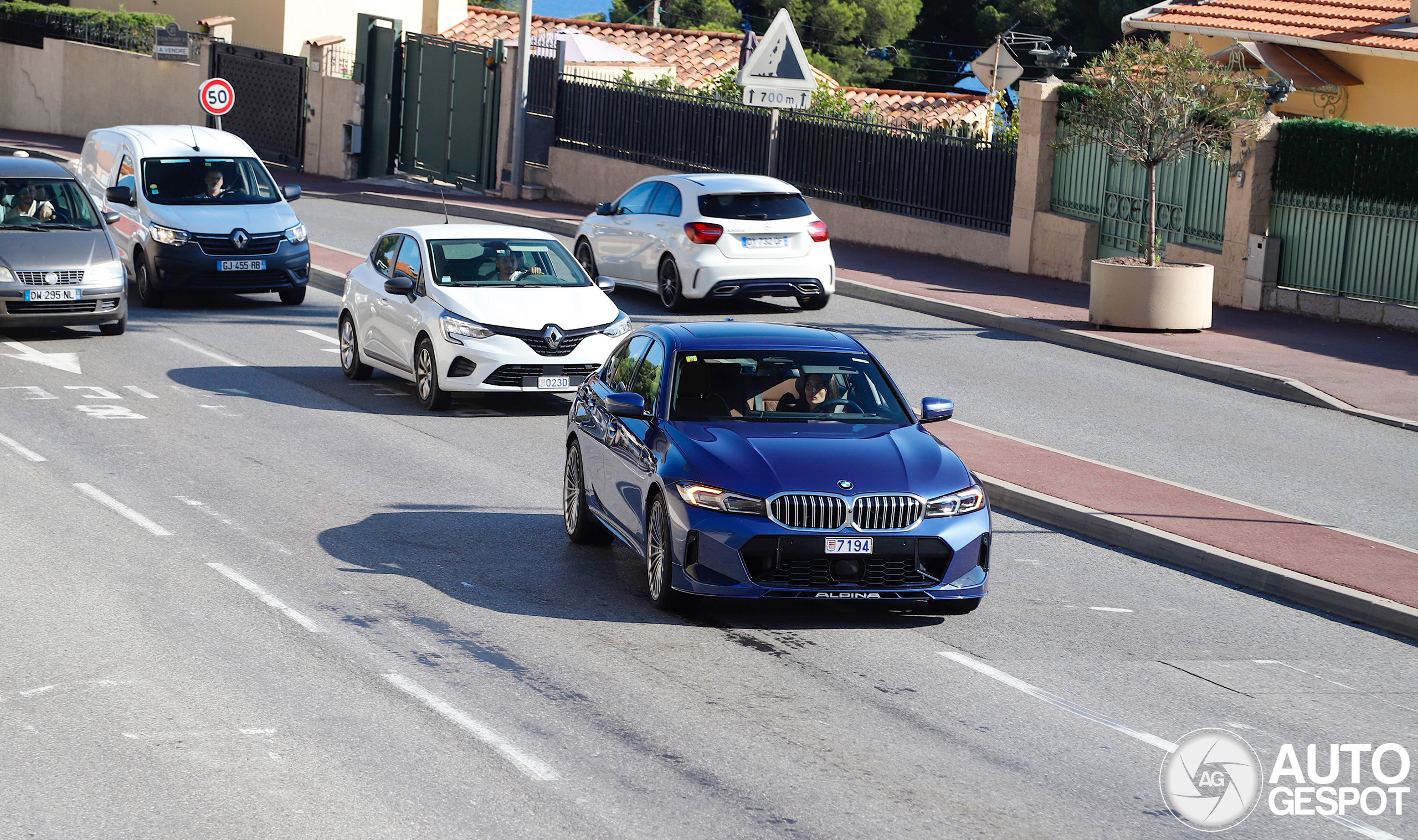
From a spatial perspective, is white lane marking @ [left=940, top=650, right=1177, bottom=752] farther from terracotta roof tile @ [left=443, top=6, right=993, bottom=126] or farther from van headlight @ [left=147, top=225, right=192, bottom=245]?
terracotta roof tile @ [left=443, top=6, right=993, bottom=126]

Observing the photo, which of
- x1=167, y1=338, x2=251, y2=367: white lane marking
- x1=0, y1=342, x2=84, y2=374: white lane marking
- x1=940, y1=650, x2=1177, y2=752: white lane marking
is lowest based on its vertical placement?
x1=940, y1=650, x2=1177, y2=752: white lane marking

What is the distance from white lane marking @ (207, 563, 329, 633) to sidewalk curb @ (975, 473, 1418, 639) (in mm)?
5193

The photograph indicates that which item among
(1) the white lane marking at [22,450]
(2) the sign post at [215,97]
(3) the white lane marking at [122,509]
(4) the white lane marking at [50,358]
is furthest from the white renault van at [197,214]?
(2) the sign post at [215,97]

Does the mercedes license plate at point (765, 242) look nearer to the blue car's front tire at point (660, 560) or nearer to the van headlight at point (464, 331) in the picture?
the van headlight at point (464, 331)

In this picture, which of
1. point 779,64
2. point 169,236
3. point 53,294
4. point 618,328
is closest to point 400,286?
point 618,328

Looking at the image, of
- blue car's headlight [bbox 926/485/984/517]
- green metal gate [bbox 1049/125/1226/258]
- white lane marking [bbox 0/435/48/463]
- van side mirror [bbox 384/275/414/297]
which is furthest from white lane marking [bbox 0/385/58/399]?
green metal gate [bbox 1049/125/1226/258]

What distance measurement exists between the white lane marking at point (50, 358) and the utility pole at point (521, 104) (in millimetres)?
17585

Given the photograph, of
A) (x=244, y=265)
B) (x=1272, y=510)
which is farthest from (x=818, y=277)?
(x=1272, y=510)

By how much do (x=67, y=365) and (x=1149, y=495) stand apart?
10.6 meters

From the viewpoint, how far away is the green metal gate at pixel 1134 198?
2375 centimetres

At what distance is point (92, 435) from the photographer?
14023 mm

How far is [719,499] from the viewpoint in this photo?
904 cm

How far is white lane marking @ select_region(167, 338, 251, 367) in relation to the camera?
1784cm

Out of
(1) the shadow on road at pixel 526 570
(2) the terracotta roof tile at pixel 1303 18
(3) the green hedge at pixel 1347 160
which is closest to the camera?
(1) the shadow on road at pixel 526 570
